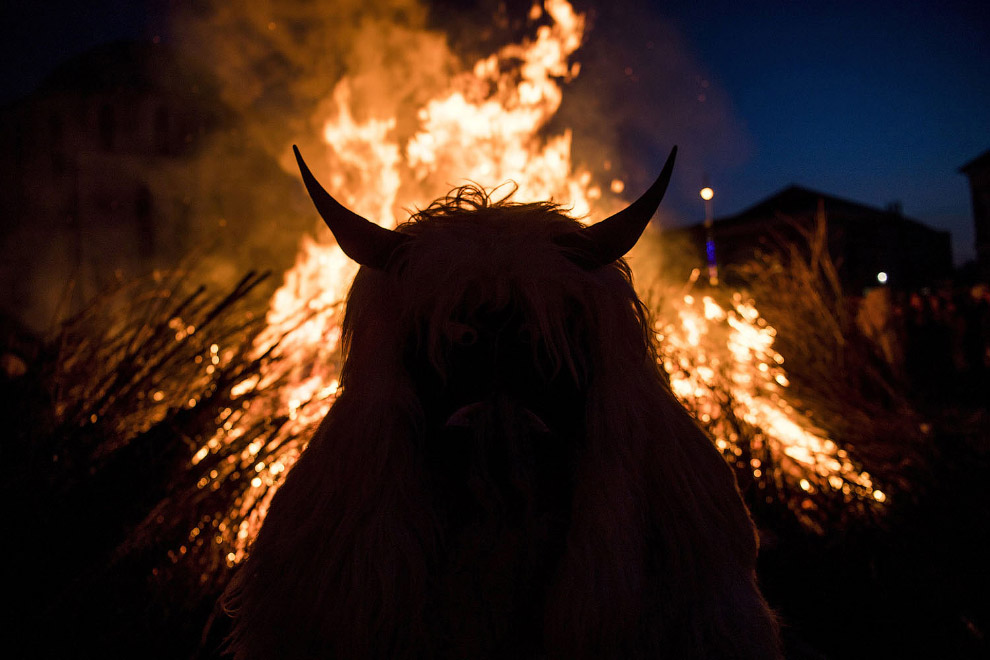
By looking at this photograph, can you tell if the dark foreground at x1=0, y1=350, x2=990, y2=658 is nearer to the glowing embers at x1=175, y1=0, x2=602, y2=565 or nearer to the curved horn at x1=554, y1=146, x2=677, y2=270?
the curved horn at x1=554, y1=146, x2=677, y2=270

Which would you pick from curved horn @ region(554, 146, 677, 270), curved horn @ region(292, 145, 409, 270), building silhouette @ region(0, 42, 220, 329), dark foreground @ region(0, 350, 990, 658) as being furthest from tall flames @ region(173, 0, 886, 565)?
building silhouette @ region(0, 42, 220, 329)

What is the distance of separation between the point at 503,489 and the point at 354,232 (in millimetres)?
675

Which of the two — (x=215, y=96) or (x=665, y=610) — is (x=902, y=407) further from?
(x=215, y=96)

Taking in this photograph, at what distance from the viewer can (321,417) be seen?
2088mm

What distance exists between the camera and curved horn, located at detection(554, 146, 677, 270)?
1192mm

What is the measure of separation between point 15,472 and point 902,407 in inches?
189

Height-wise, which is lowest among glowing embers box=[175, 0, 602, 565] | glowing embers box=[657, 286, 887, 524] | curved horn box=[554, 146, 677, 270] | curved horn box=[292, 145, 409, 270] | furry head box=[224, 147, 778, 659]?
furry head box=[224, 147, 778, 659]

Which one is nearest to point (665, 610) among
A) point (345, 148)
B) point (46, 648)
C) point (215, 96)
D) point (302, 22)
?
point (46, 648)

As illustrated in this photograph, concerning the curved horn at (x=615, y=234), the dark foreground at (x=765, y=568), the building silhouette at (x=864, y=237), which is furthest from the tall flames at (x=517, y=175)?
the building silhouette at (x=864, y=237)

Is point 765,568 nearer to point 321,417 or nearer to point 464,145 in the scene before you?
point 321,417

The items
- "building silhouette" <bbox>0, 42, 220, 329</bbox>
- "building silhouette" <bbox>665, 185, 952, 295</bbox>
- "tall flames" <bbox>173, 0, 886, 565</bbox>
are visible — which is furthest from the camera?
"building silhouette" <bbox>665, 185, 952, 295</bbox>

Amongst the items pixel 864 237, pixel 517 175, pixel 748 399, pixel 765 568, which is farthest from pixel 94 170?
pixel 864 237

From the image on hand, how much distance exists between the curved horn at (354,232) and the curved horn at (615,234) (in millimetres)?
406

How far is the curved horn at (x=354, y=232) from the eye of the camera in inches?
47.4
